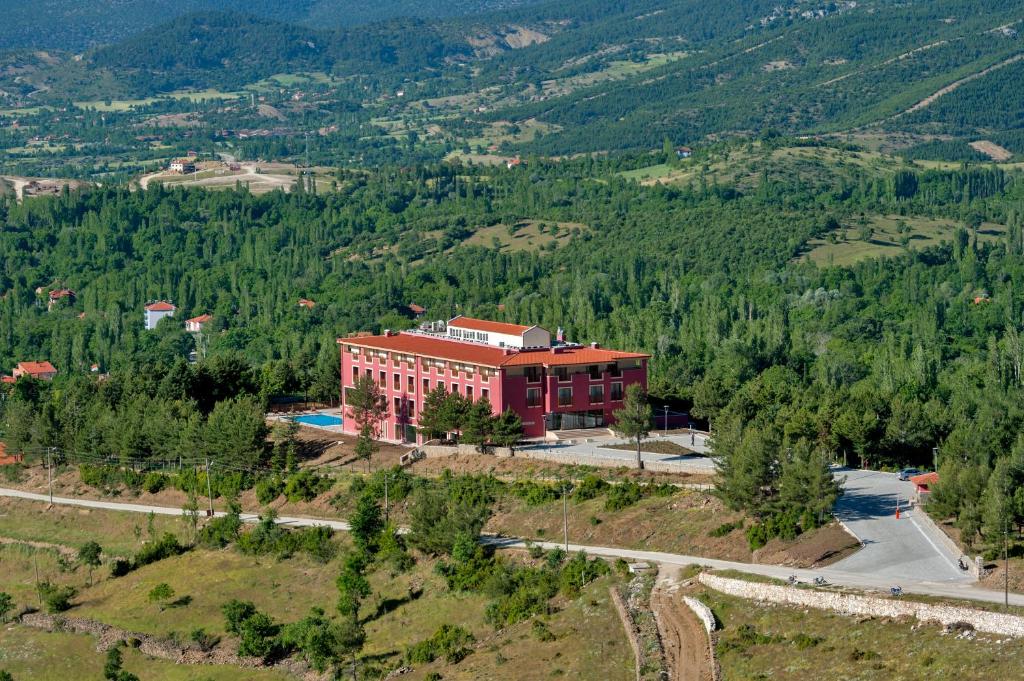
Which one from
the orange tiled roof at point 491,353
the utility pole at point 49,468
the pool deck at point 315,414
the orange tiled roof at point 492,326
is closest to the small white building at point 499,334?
the orange tiled roof at point 492,326

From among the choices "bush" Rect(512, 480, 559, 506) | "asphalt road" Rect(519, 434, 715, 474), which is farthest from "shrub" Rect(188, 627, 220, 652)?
"asphalt road" Rect(519, 434, 715, 474)

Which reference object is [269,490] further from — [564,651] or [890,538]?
[890,538]

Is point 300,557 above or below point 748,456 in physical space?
below

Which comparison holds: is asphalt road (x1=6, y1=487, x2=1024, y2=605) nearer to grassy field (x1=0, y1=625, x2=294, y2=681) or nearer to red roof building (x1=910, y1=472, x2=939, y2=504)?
red roof building (x1=910, y1=472, x2=939, y2=504)

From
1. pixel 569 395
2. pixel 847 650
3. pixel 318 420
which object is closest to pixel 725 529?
pixel 847 650

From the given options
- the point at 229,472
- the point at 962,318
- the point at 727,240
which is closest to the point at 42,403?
the point at 229,472

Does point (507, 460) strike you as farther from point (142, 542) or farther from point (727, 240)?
point (727, 240)

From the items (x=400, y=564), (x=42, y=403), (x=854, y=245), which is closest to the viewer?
(x=400, y=564)
